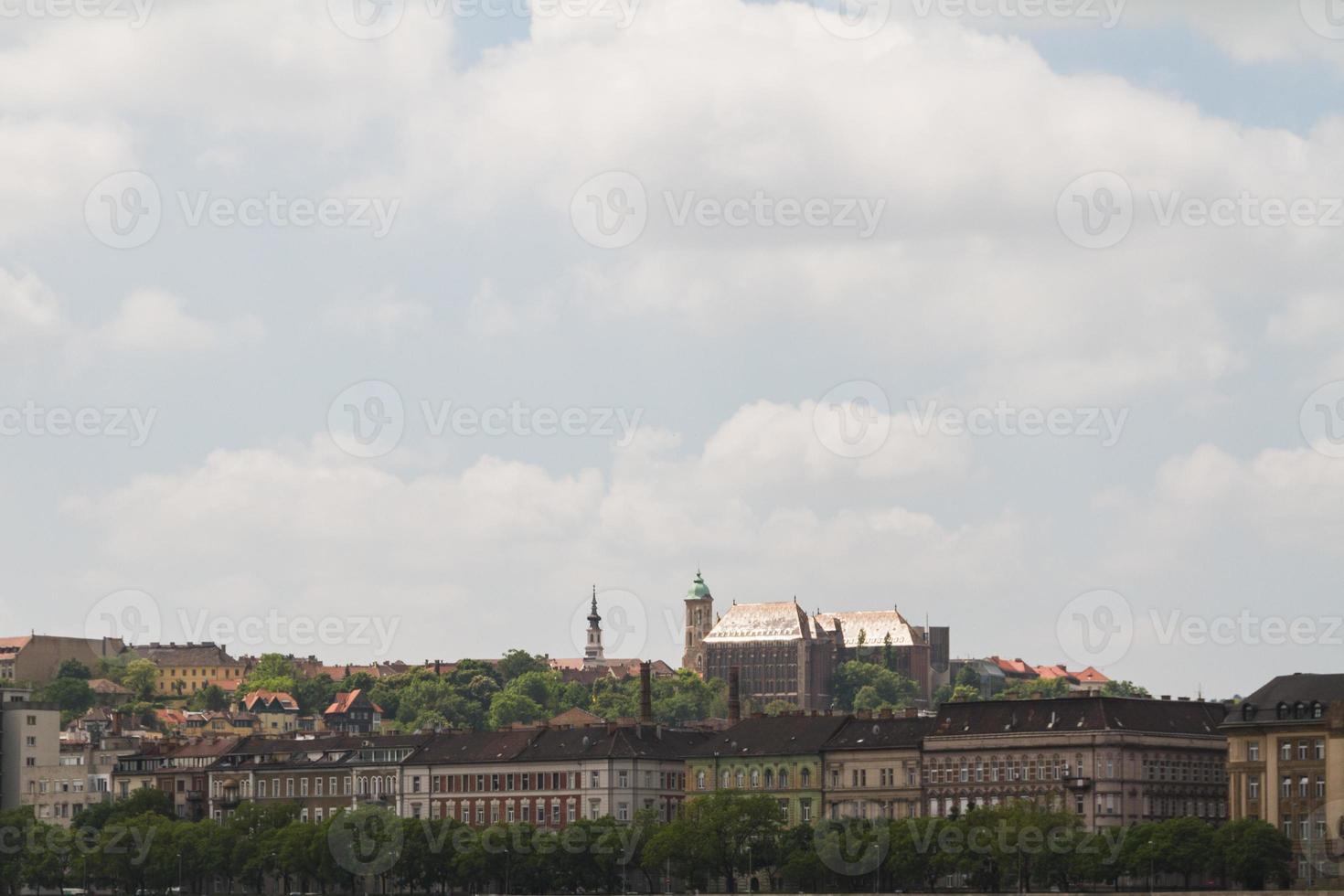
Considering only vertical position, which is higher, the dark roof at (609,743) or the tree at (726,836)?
the dark roof at (609,743)

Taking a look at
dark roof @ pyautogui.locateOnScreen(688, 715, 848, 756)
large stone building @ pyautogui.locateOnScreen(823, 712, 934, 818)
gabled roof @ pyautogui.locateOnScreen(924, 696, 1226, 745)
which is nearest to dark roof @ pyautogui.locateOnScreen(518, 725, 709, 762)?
dark roof @ pyautogui.locateOnScreen(688, 715, 848, 756)

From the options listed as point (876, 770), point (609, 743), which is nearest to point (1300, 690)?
point (876, 770)

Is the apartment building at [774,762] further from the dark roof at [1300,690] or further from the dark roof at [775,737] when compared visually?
the dark roof at [1300,690]

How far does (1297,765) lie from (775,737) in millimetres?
42578

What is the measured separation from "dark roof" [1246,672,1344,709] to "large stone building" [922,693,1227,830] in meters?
9.30

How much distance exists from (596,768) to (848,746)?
19736 mm

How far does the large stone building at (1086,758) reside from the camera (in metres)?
161

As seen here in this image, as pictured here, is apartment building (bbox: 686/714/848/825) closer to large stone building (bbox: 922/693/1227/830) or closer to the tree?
the tree

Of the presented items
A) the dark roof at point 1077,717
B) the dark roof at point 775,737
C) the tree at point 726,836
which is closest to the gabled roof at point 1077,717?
the dark roof at point 1077,717

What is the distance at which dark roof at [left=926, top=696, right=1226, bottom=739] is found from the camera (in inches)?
6432

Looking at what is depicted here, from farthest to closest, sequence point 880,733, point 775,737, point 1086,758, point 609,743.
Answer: point 609,743 → point 775,737 → point 880,733 → point 1086,758

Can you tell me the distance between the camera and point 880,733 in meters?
175

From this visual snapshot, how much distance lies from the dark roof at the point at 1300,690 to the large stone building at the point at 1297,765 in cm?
5

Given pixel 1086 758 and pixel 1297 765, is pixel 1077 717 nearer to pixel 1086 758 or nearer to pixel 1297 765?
pixel 1086 758
